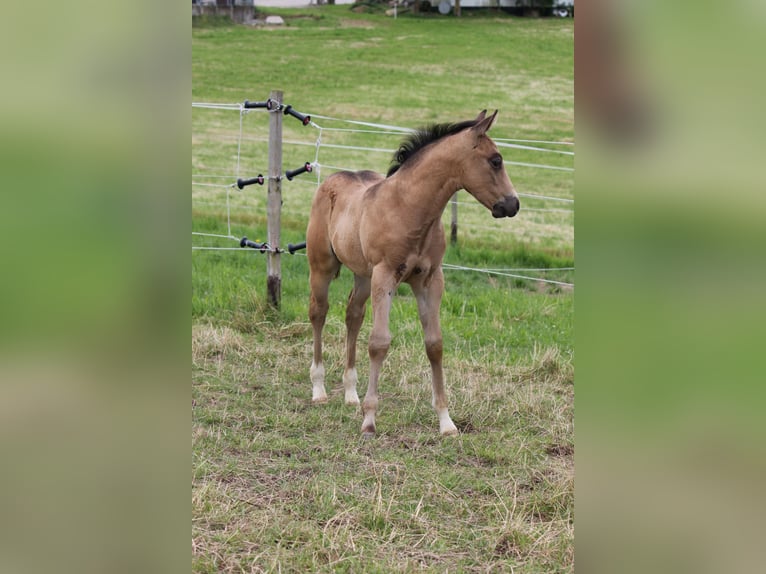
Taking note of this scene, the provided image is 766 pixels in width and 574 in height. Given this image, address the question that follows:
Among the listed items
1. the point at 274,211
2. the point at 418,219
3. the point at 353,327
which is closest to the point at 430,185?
the point at 418,219

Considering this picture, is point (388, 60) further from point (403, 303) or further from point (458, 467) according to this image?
point (458, 467)

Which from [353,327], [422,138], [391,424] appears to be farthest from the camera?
[353,327]

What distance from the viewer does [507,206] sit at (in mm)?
4598

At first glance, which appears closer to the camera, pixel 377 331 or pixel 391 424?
pixel 377 331

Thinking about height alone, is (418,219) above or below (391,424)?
above

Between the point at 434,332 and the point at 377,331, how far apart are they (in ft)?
1.23

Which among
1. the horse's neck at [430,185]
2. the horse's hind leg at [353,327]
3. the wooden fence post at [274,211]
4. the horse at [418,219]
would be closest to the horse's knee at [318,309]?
the horse's hind leg at [353,327]

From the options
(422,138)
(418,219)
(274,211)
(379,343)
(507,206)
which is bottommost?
(379,343)

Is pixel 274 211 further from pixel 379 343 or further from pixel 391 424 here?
pixel 391 424

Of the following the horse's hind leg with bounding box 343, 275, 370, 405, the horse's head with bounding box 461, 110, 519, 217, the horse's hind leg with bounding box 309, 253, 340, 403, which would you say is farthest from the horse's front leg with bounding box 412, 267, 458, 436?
the horse's hind leg with bounding box 309, 253, 340, 403

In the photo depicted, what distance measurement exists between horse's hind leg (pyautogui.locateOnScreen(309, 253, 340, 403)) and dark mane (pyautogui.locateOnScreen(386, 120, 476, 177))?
3.36 ft

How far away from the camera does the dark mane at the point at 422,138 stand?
4.90 meters
